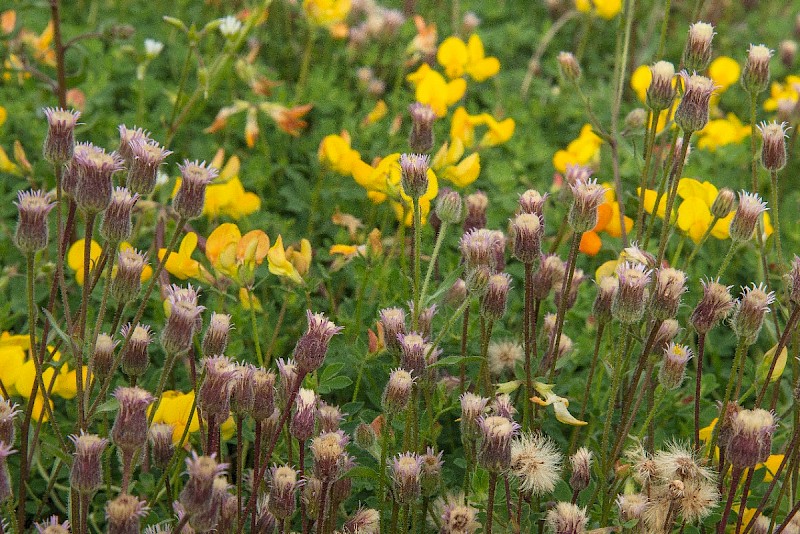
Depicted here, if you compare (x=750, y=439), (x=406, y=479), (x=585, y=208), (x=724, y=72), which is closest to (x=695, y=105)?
(x=585, y=208)

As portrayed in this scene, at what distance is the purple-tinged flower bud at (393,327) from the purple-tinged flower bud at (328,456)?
0.28m

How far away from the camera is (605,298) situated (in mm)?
1826

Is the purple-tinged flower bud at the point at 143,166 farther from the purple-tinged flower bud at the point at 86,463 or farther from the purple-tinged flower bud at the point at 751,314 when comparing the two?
the purple-tinged flower bud at the point at 751,314

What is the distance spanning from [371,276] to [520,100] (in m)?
1.53

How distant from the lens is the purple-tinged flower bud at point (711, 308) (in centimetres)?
162

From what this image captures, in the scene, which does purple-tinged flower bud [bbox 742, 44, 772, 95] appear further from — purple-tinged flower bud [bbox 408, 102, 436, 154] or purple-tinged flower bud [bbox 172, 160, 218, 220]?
purple-tinged flower bud [bbox 172, 160, 218, 220]

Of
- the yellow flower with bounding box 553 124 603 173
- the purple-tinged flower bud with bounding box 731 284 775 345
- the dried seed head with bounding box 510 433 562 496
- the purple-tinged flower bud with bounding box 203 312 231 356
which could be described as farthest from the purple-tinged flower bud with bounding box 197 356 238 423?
the yellow flower with bounding box 553 124 603 173

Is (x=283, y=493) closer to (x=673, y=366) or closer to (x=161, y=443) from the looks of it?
(x=161, y=443)

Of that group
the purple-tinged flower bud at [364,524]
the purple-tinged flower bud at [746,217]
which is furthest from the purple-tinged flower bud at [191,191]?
the purple-tinged flower bud at [746,217]

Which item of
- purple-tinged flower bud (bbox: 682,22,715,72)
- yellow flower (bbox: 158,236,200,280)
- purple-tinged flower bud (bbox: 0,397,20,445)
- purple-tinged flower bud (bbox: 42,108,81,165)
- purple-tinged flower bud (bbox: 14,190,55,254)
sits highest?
purple-tinged flower bud (bbox: 682,22,715,72)

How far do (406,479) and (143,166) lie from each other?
2.09ft

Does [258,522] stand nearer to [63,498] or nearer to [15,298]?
[63,498]

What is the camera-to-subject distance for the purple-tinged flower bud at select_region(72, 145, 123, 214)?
1444mm

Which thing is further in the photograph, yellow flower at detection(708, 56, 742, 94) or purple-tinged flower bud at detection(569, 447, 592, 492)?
yellow flower at detection(708, 56, 742, 94)
